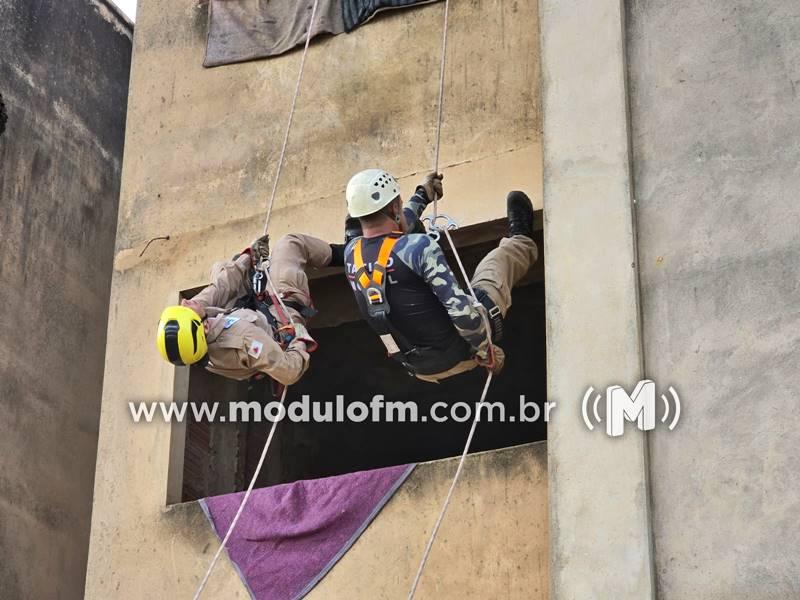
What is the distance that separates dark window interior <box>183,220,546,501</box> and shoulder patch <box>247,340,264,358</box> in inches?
69.5

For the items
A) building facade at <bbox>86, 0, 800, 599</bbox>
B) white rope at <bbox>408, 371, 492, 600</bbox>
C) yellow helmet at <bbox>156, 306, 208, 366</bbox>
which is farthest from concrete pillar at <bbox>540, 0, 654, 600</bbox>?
yellow helmet at <bbox>156, 306, 208, 366</bbox>

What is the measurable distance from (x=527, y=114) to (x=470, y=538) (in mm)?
2730

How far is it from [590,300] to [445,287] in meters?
1.34

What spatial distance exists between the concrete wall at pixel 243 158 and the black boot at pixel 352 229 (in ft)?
2.05

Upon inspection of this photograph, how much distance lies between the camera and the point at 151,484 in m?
9.70

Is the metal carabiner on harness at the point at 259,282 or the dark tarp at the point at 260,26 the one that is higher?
the dark tarp at the point at 260,26

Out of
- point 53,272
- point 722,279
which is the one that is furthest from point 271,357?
point 53,272

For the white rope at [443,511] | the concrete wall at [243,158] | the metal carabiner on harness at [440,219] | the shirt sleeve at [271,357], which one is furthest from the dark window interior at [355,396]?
→ the white rope at [443,511]

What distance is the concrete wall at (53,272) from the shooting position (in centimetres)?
1129

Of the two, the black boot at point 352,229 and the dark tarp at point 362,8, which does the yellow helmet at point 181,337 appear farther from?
the dark tarp at point 362,8

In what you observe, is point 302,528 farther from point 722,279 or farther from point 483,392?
point 722,279

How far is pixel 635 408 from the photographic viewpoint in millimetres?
6781

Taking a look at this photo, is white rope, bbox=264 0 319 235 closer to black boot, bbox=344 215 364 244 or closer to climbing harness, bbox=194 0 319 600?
climbing harness, bbox=194 0 319 600

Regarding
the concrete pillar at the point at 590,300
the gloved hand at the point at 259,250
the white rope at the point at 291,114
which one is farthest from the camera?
the white rope at the point at 291,114
